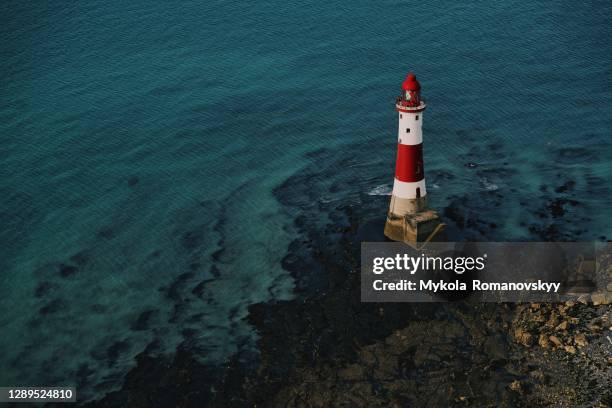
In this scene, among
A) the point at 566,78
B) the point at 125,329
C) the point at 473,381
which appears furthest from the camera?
the point at 566,78

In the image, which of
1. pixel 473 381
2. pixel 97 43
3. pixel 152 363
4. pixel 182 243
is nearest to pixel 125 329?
pixel 152 363

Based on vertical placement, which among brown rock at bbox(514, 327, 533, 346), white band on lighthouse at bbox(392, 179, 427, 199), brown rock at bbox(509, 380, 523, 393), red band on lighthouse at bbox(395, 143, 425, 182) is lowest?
brown rock at bbox(509, 380, 523, 393)

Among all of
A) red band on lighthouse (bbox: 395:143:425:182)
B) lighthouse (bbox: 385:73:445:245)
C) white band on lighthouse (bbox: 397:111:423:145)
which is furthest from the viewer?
red band on lighthouse (bbox: 395:143:425:182)

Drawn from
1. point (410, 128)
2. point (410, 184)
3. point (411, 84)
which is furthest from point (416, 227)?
point (411, 84)

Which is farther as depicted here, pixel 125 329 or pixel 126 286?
pixel 126 286

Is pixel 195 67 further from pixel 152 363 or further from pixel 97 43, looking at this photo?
pixel 152 363

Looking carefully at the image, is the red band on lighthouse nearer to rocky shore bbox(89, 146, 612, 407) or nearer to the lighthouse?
the lighthouse

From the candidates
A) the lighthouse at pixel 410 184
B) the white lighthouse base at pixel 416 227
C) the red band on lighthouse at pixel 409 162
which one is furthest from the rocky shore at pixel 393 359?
the red band on lighthouse at pixel 409 162

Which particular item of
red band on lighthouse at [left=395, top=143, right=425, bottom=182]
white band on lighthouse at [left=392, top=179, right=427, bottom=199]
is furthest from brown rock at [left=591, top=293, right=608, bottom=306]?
red band on lighthouse at [left=395, top=143, right=425, bottom=182]
